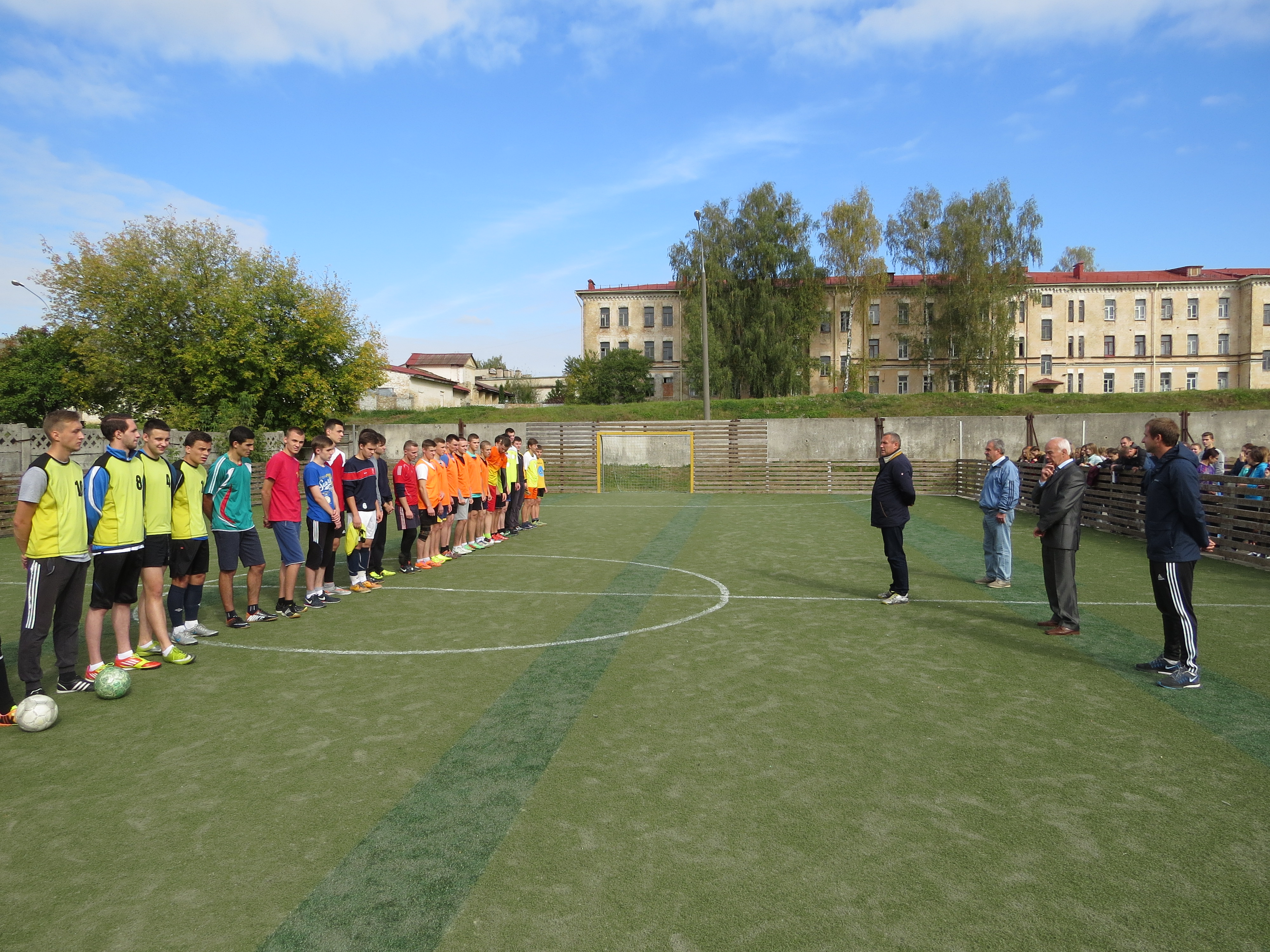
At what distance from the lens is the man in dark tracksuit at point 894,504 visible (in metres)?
8.35

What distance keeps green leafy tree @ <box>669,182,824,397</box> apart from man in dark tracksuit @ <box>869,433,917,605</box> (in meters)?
39.8

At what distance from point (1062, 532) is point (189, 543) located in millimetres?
7957

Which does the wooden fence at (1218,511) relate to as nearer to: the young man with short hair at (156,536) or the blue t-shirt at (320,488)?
the blue t-shirt at (320,488)

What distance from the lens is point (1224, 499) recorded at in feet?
38.5

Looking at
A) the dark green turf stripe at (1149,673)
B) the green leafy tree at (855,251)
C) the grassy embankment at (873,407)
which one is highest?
the green leafy tree at (855,251)

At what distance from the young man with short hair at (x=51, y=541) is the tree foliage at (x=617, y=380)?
47.9m

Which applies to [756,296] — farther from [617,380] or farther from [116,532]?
[116,532]

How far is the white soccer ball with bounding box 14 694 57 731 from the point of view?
4.90 meters

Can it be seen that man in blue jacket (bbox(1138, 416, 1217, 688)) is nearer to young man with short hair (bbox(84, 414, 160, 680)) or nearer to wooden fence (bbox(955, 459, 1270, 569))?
wooden fence (bbox(955, 459, 1270, 569))

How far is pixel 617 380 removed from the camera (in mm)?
54219

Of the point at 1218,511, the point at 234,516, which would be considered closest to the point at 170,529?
the point at 234,516

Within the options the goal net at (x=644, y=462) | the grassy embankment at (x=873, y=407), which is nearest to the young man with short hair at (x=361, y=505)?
the goal net at (x=644, y=462)

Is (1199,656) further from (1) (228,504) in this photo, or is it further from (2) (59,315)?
(2) (59,315)

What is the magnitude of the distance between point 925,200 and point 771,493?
3171 cm
